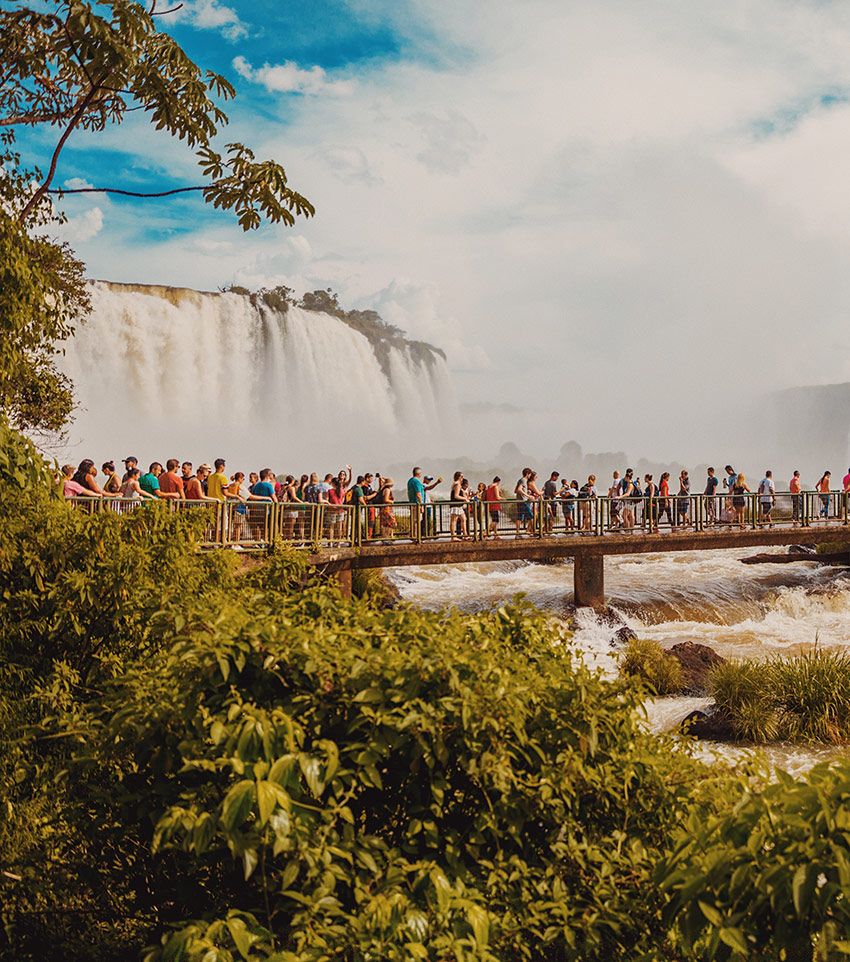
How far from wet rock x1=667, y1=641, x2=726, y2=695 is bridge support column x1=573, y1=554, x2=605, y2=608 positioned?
4977 mm

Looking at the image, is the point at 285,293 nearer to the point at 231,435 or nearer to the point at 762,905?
the point at 231,435

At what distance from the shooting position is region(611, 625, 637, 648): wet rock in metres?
19.3

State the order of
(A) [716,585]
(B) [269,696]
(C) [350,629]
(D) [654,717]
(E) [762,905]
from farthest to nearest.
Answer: (A) [716,585], (D) [654,717], (C) [350,629], (B) [269,696], (E) [762,905]

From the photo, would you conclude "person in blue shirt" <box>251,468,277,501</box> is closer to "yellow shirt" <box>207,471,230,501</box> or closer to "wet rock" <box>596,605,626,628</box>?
"yellow shirt" <box>207,471,230,501</box>

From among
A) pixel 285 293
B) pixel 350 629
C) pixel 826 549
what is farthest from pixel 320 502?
pixel 285 293

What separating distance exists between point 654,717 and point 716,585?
10.9 meters

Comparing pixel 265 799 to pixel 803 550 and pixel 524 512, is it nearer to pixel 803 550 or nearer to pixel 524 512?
pixel 524 512

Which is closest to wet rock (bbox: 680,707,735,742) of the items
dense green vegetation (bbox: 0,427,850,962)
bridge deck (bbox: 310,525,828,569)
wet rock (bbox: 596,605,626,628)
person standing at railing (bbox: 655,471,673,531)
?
bridge deck (bbox: 310,525,828,569)

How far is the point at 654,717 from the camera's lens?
1398 cm

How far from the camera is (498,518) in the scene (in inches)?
850

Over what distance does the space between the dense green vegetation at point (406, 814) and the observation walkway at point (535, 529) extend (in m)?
11.4

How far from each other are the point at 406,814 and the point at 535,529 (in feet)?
61.1

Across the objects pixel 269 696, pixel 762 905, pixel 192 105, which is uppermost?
pixel 192 105

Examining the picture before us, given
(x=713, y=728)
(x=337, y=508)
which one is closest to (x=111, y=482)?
(x=337, y=508)
